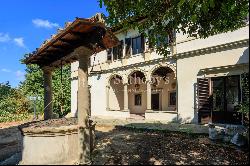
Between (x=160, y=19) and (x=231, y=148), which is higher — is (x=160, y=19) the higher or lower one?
the higher one

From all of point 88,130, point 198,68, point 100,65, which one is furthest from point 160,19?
point 100,65

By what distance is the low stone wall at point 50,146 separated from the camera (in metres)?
7.46

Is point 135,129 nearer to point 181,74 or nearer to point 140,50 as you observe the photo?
point 181,74

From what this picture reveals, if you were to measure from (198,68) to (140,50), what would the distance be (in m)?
6.64

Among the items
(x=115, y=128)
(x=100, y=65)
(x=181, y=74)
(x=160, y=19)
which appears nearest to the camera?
(x=160, y=19)

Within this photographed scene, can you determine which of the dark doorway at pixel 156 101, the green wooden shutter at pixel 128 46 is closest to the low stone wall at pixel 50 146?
the green wooden shutter at pixel 128 46

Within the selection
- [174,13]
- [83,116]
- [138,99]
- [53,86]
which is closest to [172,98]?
[138,99]

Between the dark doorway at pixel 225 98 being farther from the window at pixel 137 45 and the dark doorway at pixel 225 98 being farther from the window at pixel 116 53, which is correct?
the window at pixel 116 53

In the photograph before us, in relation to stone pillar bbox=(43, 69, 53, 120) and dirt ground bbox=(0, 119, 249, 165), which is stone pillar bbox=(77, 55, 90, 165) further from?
stone pillar bbox=(43, 69, 53, 120)

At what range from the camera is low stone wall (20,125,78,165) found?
7.46 meters

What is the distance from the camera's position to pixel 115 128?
16969 mm

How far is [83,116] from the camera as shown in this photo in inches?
314

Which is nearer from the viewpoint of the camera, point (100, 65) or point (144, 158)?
point (144, 158)

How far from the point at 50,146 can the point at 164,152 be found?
388 cm
